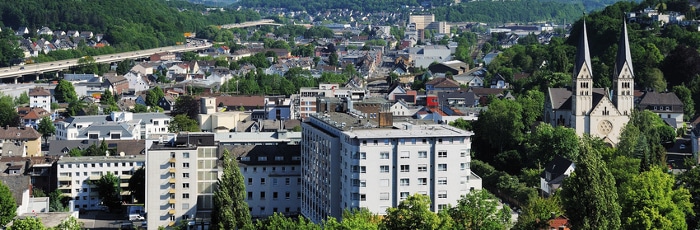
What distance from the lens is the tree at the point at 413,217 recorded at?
3078 cm

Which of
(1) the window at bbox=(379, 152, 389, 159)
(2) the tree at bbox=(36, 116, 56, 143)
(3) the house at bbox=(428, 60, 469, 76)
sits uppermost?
(3) the house at bbox=(428, 60, 469, 76)

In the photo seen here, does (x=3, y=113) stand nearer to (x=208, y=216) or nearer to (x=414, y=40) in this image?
(x=208, y=216)

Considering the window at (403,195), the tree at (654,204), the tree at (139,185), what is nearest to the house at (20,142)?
the tree at (139,185)

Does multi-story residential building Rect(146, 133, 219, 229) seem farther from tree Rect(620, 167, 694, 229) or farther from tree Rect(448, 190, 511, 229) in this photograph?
tree Rect(620, 167, 694, 229)

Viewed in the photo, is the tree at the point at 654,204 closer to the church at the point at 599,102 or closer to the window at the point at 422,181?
the window at the point at 422,181

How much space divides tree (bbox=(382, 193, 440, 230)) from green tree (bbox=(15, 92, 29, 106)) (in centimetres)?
4861

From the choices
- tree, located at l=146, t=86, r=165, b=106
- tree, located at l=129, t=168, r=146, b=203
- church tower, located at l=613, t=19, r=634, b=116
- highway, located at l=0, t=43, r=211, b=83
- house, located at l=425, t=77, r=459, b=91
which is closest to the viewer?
tree, located at l=129, t=168, r=146, b=203

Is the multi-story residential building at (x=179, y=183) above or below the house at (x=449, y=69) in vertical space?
below

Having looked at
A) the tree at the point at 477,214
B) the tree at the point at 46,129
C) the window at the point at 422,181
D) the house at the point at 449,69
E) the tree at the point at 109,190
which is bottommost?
the tree at the point at 109,190

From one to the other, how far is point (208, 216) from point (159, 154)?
2.57 metres

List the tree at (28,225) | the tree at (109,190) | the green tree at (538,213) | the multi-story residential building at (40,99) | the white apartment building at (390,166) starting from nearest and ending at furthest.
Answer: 1. the tree at (28,225)
2. the green tree at (538,213)
3. the white apartment building at (390,166)
4. the tree at (109,190)
5. the multi-story residential building at (40,99)

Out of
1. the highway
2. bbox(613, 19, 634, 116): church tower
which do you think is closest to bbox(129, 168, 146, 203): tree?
bbox(613, 19, 634, 116): church tower

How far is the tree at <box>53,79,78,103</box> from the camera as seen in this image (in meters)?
77.8

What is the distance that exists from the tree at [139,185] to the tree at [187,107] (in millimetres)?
21558
